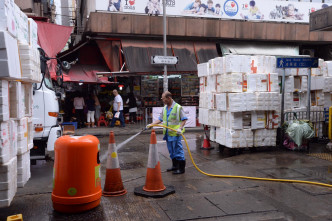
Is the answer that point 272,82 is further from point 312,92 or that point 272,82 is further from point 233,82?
point 312,92

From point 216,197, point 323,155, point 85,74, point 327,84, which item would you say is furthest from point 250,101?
point 85,74

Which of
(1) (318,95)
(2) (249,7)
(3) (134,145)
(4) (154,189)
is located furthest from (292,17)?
(4) (154,189)

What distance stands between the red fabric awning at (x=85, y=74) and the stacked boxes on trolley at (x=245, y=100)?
860cm

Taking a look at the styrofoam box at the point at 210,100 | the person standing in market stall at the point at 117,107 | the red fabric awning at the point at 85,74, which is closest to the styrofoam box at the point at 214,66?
the styrofoam box at the point at 210,100

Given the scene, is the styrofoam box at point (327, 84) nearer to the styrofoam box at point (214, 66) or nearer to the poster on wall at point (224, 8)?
the styrofoam box at point (214, 66)

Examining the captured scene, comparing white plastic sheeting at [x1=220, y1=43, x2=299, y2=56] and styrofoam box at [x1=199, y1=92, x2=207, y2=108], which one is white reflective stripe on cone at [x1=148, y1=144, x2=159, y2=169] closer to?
styrofoam box at [x1=199, y1=92, x2=207, y2=108]

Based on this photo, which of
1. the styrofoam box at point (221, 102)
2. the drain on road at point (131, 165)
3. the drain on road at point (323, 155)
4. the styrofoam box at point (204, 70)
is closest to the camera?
the drain on road at point (131, 165)

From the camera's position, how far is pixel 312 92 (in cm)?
1122

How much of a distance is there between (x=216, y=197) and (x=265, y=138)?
4.48 meters

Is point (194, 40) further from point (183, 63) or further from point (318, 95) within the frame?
point (318, 95)

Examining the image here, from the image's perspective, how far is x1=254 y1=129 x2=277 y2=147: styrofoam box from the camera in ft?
30.4

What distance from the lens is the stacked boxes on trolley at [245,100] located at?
28.9 feet

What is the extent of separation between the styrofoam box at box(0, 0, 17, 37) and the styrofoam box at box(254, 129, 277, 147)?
23.2 ft

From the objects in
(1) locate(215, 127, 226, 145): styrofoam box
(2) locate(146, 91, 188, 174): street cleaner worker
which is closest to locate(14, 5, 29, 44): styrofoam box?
(2) locate(146, 91, 188, 174): street cleaner worker
